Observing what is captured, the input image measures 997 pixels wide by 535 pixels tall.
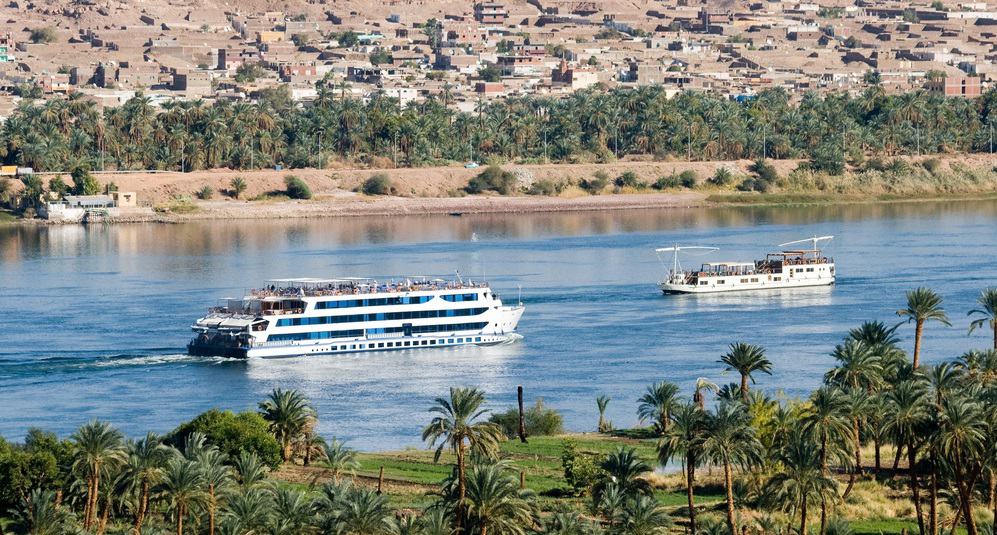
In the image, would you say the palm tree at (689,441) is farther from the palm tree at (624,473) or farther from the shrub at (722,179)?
the shrub at (722,179)

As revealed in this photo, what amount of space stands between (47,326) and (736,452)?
45719 mm

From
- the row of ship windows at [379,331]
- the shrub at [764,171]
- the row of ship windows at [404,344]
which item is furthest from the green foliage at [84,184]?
the row of ship windows at [404,344]

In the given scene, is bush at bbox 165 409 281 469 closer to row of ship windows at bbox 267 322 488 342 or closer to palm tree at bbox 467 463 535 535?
palm tree at bbox 467 463 535 535

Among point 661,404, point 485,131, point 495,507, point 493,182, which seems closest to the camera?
point 495,507

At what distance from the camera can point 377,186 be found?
522 ft

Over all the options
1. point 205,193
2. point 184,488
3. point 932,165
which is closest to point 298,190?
point 205,193

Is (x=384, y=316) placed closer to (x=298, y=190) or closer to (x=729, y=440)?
(x=729, y=440)

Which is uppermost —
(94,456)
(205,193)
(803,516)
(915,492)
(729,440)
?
(205,193)

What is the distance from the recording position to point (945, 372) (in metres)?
57.0

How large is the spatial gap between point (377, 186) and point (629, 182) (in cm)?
1935

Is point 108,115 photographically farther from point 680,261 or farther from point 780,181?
point 680,261

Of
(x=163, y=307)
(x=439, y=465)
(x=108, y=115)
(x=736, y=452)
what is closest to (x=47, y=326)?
(x=163, y=307)

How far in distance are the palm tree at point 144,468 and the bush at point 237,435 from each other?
6752 millimetres

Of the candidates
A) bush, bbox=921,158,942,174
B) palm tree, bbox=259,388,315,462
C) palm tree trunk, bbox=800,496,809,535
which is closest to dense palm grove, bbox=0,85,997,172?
bush, bbox=921,158,942,174
